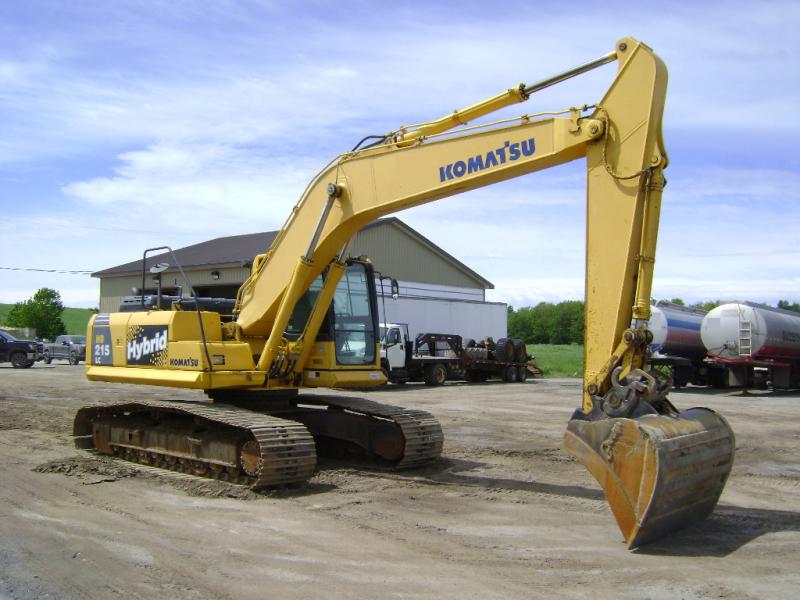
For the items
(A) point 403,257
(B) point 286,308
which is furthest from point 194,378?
(A) point 403,257

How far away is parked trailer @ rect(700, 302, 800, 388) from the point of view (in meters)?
26.1

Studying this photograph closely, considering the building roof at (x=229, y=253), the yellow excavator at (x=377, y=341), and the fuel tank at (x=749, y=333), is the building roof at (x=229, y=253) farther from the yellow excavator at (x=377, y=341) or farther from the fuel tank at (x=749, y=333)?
the yellow excavator at (x=377, y=341)

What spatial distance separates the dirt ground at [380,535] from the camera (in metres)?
5.62

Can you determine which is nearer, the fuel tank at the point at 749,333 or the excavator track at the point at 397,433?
the excavator track at the point at 397,433

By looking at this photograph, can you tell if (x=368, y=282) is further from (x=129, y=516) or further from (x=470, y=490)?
(x=129, y=516)

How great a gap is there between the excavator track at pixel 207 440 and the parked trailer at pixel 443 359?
13638mm

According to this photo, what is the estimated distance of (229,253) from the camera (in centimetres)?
4125

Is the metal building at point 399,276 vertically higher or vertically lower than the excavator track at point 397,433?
higher

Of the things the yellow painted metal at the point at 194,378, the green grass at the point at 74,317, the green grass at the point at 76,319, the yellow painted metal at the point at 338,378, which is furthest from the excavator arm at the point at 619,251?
the green grass at the point at 74,317

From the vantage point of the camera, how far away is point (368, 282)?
35.8ft

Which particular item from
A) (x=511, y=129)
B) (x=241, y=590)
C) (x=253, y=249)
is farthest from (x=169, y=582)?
(x=253, y=249)

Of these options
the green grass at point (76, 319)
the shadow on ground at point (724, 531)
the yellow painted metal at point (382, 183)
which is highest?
the green grass at point (76, 319)

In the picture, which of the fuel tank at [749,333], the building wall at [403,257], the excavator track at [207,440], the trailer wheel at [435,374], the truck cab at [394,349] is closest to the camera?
the excavator track at [207,440]

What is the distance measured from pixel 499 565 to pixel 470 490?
2.97 m
